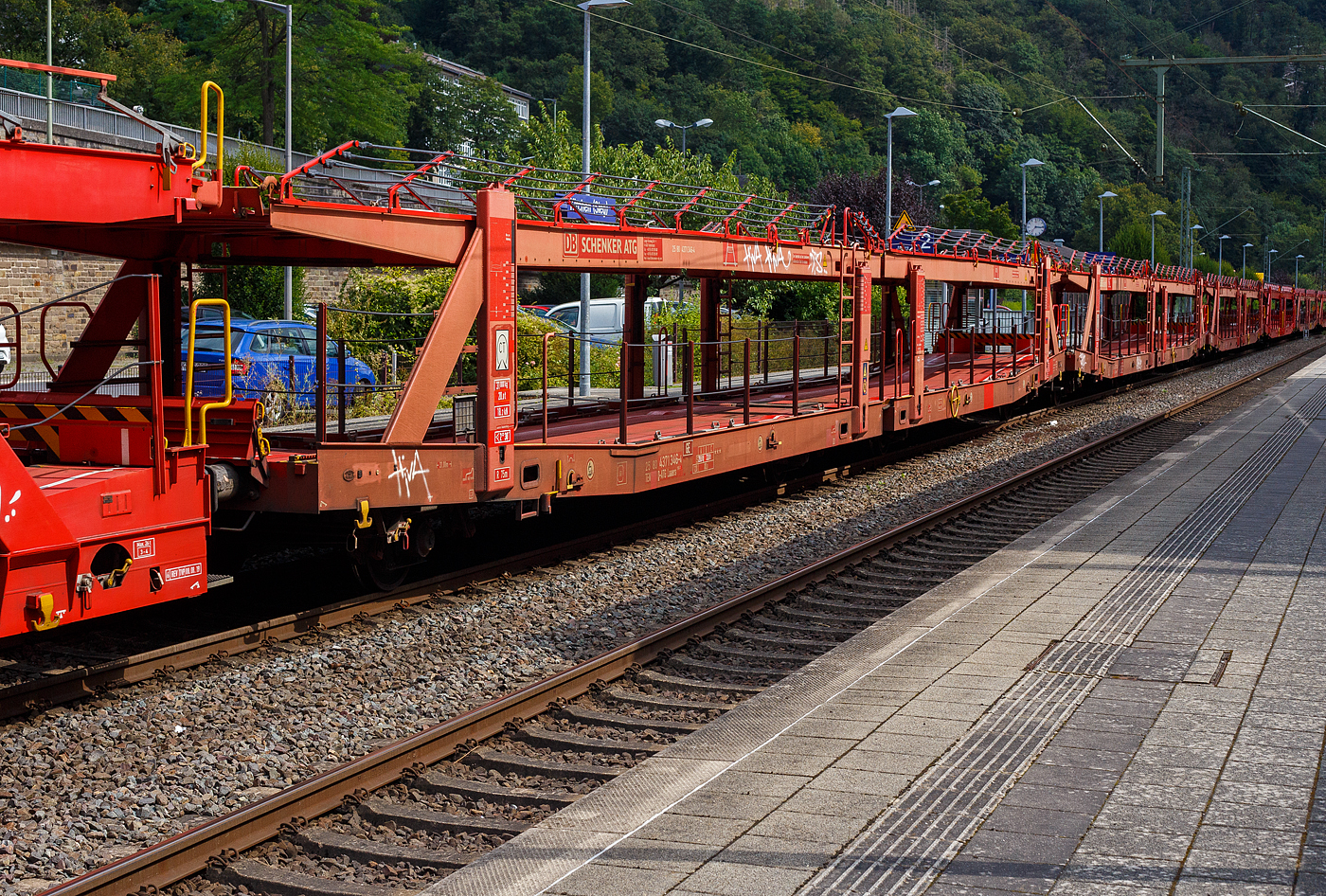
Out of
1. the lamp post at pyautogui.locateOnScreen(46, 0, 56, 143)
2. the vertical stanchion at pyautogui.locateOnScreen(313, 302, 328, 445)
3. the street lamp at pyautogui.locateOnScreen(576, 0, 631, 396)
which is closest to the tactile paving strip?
the vertical stanchion at pyautogui.locateOnScreen(313, 302, 328, 445)

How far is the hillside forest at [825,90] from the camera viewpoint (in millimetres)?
48781

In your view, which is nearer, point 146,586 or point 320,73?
point 146,586

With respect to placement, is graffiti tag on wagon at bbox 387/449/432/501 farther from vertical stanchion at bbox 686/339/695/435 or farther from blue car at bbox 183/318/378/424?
blue car at bbox 183/318/378/424

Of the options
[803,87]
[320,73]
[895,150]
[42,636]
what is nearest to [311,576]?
[42,636]

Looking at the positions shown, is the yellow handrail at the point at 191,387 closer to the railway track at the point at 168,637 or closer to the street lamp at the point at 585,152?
the railway track at the point at 168,637

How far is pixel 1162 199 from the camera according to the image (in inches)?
4980

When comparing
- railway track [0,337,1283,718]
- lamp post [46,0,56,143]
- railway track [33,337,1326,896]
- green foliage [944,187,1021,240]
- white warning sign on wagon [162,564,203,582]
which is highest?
green foliage [944,187,1021,240]

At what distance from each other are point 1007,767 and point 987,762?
0.36 ft

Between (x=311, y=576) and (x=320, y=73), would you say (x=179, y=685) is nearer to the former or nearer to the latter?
(x=311, y=576)

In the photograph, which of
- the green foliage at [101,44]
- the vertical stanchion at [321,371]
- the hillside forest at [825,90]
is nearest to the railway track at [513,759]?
the vertical stanchion at [321,371]

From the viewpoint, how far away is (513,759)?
643 centimetres

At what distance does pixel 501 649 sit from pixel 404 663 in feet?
2.21

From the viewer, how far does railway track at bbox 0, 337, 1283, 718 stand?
278 inches

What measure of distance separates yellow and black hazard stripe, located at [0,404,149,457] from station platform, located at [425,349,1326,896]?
3.77m
